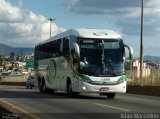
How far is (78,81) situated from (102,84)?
1.28 meters

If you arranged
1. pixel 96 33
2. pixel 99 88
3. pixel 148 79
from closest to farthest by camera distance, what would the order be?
1. pixel 99 88
2. pixel 96 33
3. pixel 148 79

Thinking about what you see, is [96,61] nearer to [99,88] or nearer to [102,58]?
[102,58]

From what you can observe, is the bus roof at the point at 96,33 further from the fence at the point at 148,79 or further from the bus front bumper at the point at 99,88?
the fence at the point at 148,79

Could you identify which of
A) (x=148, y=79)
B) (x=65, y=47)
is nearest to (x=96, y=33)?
(x=65, y=47)

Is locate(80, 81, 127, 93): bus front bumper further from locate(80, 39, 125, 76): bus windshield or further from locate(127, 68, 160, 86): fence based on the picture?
locate(127, 68, 160, 86): fence

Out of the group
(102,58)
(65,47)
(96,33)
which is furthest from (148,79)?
(102,58)

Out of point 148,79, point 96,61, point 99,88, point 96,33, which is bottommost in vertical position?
point 99,88

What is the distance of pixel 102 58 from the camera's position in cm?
2578

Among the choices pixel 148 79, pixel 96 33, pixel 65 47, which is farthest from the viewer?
pixel 148 79

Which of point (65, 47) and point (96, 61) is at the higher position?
point (65, 47)

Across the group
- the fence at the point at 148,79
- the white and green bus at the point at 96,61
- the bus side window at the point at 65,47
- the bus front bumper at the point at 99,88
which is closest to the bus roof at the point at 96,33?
the white and green bus at the point at 96,61

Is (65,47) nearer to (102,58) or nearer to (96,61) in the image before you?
(96,61)

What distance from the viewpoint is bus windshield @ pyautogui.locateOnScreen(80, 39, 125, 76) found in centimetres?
2575

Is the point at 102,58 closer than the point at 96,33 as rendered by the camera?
Yes
